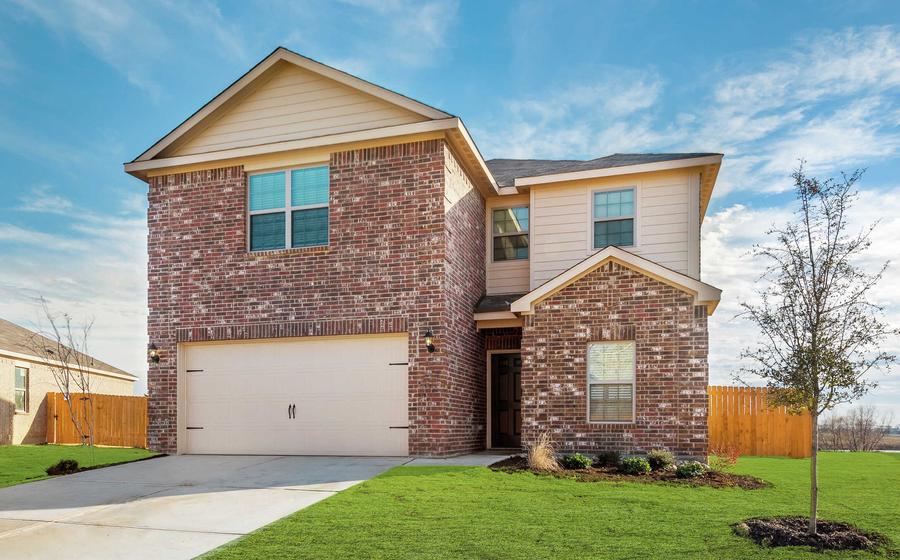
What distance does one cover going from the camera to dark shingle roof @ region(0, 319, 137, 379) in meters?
21.0

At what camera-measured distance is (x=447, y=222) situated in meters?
12.7

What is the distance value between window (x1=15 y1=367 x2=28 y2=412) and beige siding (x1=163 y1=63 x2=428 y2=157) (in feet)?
37.0

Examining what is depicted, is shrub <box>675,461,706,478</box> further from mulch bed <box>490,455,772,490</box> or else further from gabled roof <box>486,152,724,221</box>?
gabled roof <box>486,152,724,221</box>

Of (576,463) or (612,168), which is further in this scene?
(612,168)

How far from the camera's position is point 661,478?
9844 mm

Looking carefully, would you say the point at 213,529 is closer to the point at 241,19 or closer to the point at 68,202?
the point at 241,19

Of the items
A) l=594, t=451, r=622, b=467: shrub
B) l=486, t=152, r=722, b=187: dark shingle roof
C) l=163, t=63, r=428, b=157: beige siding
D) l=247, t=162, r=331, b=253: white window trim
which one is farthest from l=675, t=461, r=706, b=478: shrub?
l=163, t=63, r=428, b=157: beige siding

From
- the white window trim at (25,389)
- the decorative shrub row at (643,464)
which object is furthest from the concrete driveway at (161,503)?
the white window trim at (25,389)

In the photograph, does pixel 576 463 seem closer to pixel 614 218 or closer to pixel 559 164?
pixel 614 218

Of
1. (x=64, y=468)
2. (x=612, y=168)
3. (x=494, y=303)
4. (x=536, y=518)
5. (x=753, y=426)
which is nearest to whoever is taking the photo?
(x=536, y=518)

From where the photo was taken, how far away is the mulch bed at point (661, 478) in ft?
31.2

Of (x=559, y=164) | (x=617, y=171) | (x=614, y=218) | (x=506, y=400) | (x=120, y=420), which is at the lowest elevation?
(x=120, y=420)

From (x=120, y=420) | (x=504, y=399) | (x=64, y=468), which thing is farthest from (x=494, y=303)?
(x=120, y=420)

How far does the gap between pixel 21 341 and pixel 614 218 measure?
1983cm
